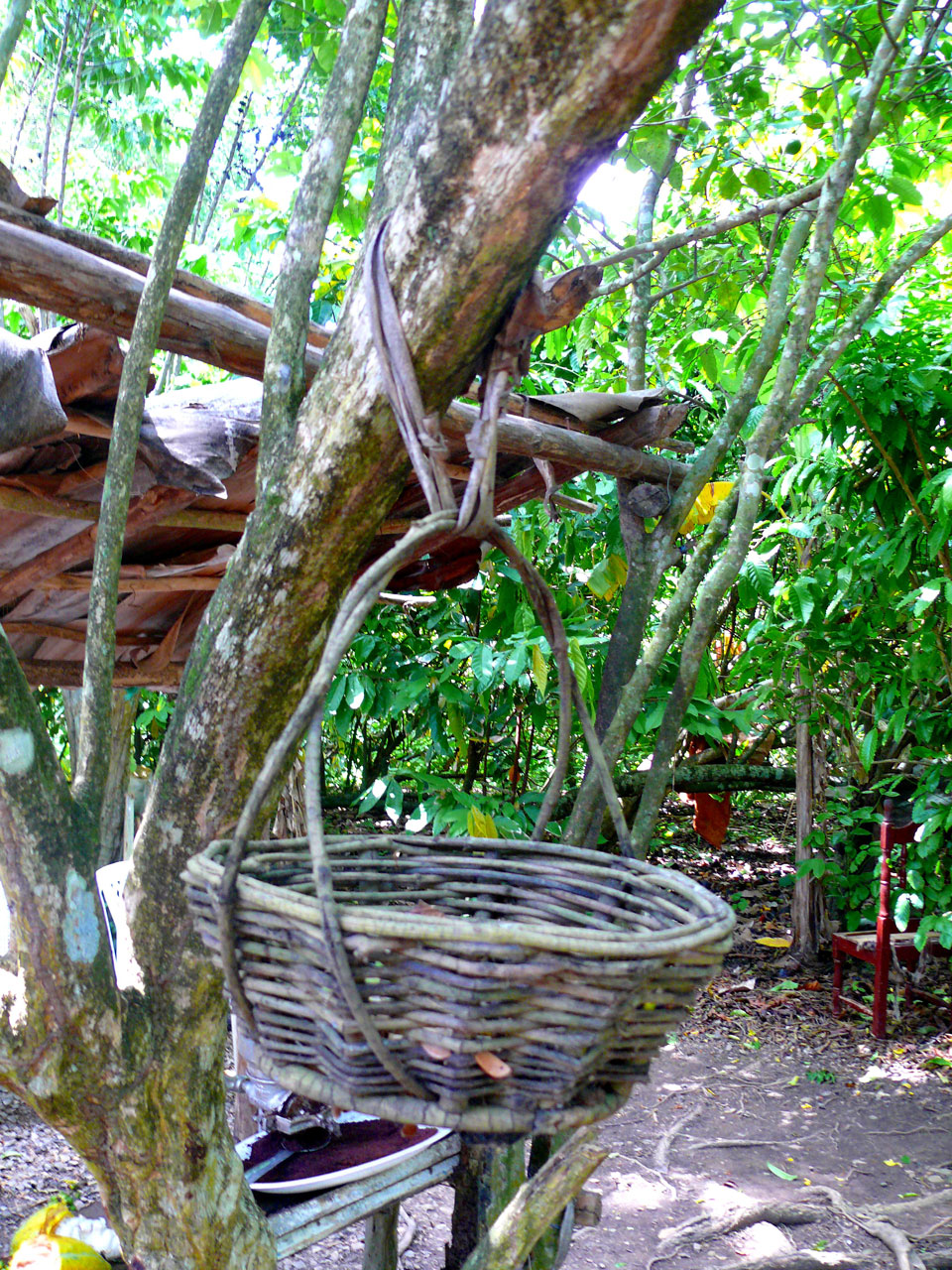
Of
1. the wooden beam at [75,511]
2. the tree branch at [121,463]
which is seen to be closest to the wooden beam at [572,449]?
the wooden beam at [75,511]

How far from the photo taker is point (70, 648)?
3.32m

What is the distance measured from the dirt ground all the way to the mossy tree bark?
83.0 inches

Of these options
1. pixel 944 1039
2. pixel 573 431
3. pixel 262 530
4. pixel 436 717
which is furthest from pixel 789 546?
pixel 262 530

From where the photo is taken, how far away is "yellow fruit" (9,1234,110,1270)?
181 centimetres

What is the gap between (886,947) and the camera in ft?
14.4

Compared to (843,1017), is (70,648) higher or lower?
higher

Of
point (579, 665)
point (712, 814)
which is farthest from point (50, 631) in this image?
point (712, 814)

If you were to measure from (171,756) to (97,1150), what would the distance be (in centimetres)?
57

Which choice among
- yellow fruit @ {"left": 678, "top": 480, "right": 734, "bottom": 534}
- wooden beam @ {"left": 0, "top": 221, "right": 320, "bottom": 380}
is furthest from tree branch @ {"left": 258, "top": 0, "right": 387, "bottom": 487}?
yellow fruit @ {"left": 678, "top": 480, "right": 734, "bottom": 534}

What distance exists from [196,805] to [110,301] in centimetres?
85

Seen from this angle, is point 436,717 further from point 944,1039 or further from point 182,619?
point 944,1039

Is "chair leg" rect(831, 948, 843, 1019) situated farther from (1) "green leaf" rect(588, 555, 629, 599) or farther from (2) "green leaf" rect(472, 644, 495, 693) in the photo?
(2) "green leaf" rect(472, 644, 495, 693)

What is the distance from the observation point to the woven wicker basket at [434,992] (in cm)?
80

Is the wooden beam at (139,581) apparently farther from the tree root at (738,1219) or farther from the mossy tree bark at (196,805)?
the tree root at (738,1219)
